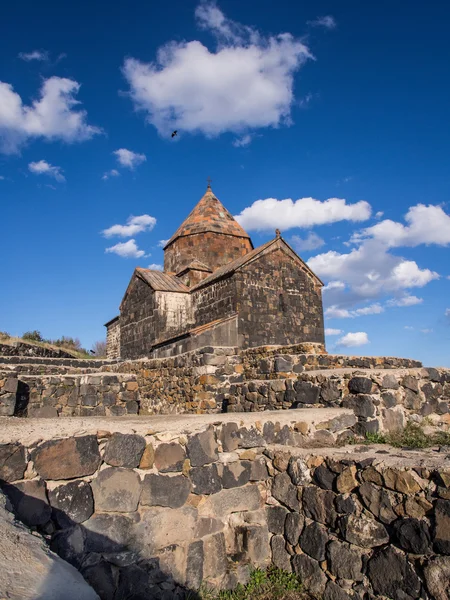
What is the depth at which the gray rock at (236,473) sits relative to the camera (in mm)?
2988

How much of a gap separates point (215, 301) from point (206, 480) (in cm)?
1077

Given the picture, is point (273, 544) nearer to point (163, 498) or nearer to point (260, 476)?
point (260, 476)

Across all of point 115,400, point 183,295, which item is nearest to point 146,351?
point 183,295

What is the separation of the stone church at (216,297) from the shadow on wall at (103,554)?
8687mm

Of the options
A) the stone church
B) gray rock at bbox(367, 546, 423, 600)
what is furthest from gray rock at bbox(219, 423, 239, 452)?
the stone church

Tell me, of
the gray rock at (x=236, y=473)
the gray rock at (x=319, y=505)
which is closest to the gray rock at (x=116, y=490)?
the gray rock at (x=236, y=473)

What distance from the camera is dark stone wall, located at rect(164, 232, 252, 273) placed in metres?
16.7

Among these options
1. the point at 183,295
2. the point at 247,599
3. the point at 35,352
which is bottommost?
the point at 247,599

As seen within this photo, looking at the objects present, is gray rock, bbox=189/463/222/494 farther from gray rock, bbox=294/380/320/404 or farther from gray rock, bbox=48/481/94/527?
gray rock, bbox=294/380/320/404

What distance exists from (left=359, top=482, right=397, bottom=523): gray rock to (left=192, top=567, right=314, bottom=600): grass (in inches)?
27.7

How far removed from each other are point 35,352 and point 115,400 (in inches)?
307

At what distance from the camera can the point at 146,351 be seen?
14.5 m

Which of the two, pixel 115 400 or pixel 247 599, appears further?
pixel 115 400

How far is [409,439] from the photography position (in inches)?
132
